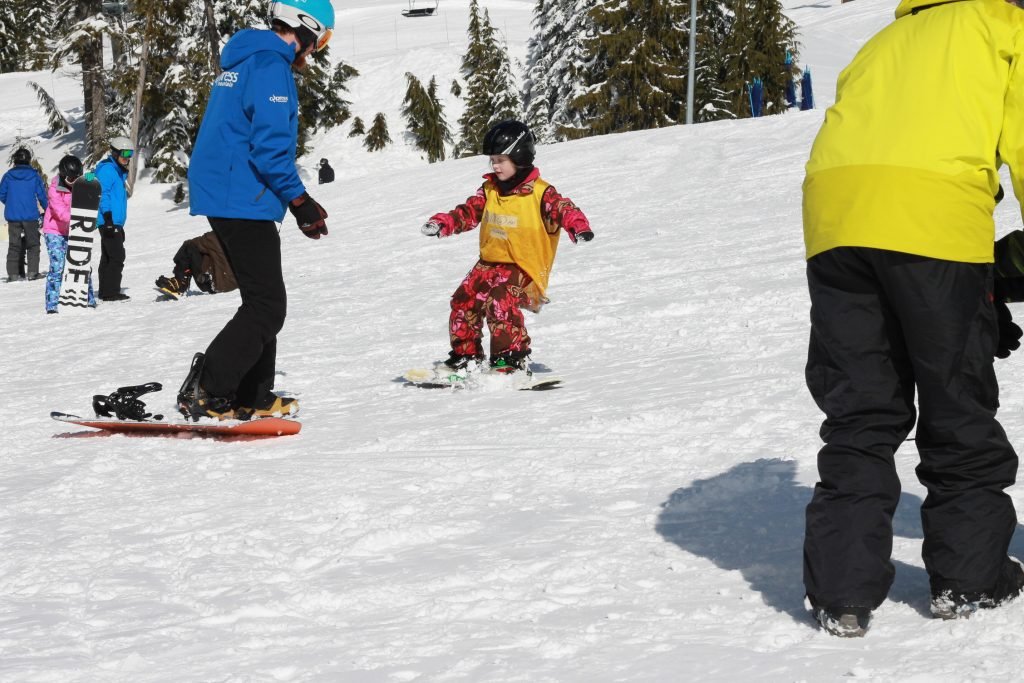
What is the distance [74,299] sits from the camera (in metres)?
12.0

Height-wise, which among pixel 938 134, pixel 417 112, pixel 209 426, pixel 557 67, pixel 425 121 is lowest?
pixel 209 426

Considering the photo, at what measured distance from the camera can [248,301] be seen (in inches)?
217

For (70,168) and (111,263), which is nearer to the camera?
(70,168)

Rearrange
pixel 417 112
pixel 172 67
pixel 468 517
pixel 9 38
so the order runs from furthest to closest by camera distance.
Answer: pixel 9 38 < pixel 417 112 < pixel 172 67 < pixel 468 517

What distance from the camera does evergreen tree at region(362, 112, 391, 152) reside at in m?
48.9

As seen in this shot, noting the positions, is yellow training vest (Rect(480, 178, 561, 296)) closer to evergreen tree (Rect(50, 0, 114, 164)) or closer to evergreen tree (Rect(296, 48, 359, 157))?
evergreen tree (Rect(50, 0, 114, 164))

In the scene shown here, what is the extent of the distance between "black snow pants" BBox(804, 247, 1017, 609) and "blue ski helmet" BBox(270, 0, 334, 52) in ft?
11.0

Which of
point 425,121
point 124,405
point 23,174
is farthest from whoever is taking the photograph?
point 425,121

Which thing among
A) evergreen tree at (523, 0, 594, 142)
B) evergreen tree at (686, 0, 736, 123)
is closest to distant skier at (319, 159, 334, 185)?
evergreen tree at (523, 0, 594, 142)

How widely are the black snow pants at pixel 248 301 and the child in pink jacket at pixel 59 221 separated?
284 inches

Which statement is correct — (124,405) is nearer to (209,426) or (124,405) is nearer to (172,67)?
(209,426)

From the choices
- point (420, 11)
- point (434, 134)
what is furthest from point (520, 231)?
point (420, 11)

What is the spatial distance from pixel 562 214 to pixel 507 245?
1.21 feet

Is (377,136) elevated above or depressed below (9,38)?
below
